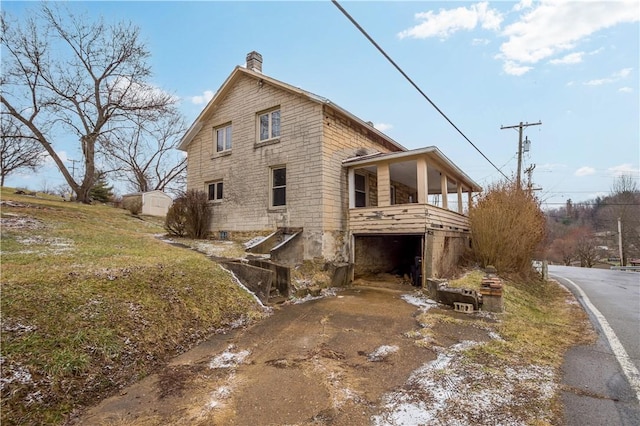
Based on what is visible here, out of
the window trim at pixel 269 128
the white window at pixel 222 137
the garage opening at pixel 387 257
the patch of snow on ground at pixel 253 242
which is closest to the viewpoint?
the patch of snow on ground at pixel 253 242

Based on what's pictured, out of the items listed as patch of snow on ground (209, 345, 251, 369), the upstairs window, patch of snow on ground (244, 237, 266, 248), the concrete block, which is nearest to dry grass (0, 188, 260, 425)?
patch of snow on ground (209, 345, 251, 369)

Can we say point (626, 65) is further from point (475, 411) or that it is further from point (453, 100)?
point (475, 411)

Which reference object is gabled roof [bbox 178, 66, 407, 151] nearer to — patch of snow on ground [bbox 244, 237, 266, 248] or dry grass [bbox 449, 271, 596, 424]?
patch of snow on ground [bbox 244, 237, 266, 248]

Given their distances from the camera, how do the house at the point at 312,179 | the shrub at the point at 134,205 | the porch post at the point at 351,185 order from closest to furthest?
the house at the point at 312,179 < the porch post at the point at 351,185 < the shrub at the point at 134,205

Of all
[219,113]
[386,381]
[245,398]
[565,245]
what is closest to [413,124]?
[219,113]

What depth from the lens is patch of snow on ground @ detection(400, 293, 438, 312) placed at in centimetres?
674

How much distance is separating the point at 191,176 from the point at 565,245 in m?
37.9

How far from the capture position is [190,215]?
477 inches

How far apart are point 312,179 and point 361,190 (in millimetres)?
2701

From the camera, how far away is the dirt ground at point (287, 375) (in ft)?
9.11

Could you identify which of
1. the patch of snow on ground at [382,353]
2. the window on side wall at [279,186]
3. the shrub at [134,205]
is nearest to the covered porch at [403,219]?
the window on side wall at [279,186]

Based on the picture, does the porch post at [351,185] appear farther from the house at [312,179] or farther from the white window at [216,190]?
the white window at [216,190]

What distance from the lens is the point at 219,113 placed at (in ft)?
41.5

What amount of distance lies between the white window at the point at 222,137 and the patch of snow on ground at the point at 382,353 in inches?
400
